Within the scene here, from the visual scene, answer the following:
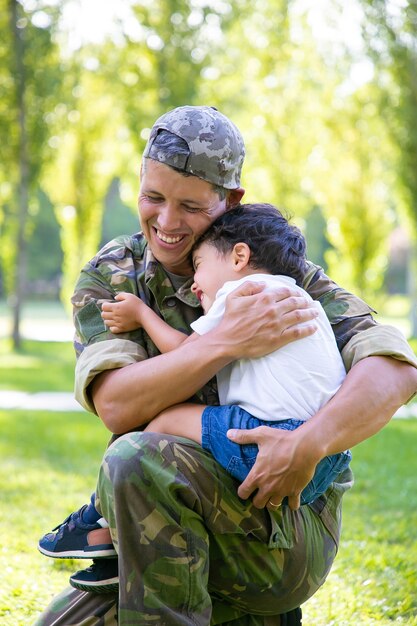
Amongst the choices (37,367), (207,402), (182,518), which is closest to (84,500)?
(207,402)

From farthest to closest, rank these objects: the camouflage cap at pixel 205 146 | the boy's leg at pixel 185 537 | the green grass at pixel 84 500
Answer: the green grass at pixel 84 500
the camouflage cap at pixel 205 146
the boy's leg at pixel 185 537

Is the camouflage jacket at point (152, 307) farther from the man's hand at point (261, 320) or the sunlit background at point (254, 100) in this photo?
the sunlit background at point (254, 100)

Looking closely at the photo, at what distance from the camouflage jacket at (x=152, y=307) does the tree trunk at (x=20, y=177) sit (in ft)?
45.5

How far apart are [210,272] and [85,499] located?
11.7 feet

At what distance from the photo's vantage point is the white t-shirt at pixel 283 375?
2363 mm

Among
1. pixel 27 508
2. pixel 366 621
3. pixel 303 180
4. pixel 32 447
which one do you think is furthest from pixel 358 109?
pixel 366 621

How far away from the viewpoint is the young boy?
2.36 meters

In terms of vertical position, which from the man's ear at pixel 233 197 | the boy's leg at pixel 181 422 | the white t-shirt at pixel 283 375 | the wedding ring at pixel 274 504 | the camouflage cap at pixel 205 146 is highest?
the camouflage cap at pixel 205 146

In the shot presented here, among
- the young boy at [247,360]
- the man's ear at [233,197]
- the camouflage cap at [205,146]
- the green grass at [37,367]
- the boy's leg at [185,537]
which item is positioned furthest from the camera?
the green grass at [37,367]

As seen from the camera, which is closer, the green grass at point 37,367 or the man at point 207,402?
the man at point 207,402

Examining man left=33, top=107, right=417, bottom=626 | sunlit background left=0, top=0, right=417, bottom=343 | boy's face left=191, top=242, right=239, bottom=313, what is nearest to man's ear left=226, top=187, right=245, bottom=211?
man left=33, top=107, right=417, bottom=626

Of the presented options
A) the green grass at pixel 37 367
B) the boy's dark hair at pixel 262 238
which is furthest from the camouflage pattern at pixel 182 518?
the green grass at pixel 37 367

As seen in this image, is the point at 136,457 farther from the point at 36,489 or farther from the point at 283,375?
the point at 36,489

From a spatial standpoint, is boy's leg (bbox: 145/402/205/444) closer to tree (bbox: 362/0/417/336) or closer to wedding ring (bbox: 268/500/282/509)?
wedding ring (bbox: 268/500/282/509)
